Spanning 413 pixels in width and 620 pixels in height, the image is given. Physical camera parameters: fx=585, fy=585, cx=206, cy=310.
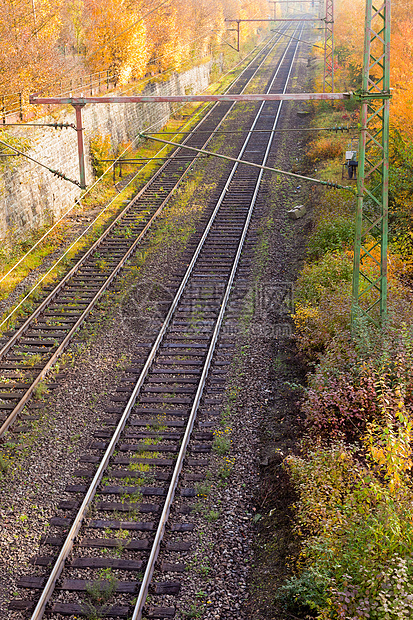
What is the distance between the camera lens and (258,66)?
53906 mm

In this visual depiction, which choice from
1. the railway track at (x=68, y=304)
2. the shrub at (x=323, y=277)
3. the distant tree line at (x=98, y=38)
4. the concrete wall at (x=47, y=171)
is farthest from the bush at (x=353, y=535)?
the distant tree line at (x=98, y=38)

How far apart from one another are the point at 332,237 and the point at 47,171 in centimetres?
1058

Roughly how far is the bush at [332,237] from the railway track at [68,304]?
5593mm

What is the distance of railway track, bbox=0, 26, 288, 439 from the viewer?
12133 mm

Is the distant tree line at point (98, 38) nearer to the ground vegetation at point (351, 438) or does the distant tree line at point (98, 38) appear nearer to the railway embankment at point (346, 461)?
the ground vegetation at point (351, 438)

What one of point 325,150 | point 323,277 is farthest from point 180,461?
point 325,150

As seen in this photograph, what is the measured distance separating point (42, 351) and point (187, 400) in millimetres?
3928

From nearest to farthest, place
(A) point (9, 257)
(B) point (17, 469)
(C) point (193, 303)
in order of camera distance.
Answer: (B) point (17, 469), (C) point (193, 303), (A) point (9, 257)

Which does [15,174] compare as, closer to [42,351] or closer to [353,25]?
[42,351]

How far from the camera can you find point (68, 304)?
15.4m

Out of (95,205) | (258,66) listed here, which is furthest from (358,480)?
(258,66)

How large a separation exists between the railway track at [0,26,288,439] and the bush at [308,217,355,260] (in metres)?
5.59

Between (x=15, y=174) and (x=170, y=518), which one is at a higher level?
(x=15, y=174)

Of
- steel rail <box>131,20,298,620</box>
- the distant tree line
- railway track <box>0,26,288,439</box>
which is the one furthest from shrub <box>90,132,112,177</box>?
steel rail <box>131,20,298,620</box>
